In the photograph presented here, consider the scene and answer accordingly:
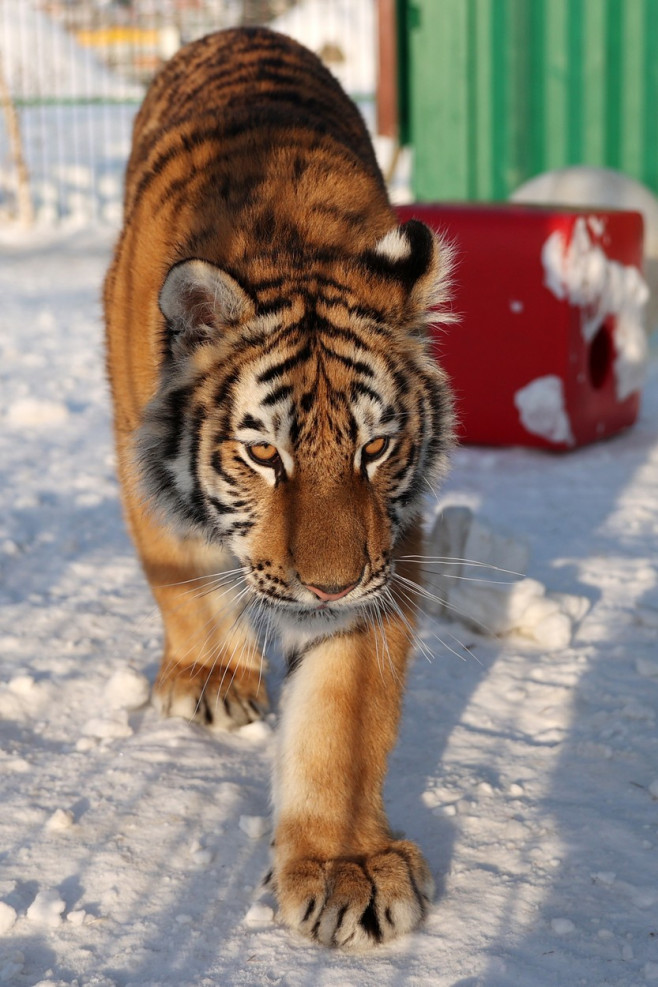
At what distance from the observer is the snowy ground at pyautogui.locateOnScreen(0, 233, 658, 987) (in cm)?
200

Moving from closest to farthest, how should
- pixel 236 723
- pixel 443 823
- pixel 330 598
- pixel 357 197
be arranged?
pixel 330 598
pixel 443 823
pixel 357 197
pixel 236 723

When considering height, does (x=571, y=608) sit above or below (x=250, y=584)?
below

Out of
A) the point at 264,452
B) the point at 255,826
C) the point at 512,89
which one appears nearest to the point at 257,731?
the point at 255,826

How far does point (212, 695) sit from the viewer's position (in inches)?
111

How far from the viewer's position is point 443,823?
2387 mm

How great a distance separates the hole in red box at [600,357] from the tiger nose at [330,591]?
297 cm

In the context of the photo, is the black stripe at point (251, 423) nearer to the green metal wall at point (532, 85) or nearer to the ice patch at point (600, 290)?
the ice patch at point (600, 290)

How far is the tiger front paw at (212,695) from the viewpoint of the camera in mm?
2801

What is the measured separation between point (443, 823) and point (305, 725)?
366mm

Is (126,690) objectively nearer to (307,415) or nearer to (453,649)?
(453,649)

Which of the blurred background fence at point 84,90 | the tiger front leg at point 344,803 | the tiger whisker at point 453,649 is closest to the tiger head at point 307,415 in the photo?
the tiger front leg at point 344,803

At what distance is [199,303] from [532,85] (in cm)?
561

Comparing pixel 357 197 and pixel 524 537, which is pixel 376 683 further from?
pixel 524 537

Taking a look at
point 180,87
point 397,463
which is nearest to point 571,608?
point 397,463
